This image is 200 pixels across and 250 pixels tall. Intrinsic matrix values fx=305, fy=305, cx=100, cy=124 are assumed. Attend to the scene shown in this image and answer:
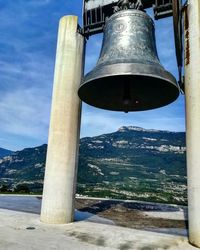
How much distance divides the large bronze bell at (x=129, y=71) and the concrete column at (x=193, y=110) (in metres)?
0.55

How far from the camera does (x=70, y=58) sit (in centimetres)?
936

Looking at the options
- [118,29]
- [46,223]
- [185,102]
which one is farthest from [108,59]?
[46,223]

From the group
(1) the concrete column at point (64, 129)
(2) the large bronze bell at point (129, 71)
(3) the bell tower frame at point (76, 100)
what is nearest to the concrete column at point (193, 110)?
Result: (3) the bell tower frame at point (76, 100)

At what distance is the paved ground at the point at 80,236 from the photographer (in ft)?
19.9

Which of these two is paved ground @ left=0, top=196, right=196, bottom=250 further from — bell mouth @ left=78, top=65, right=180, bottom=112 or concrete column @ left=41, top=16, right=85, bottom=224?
bell mouth @ left=78, top=65, right=180, bottom=112

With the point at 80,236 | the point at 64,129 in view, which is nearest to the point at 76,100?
the point at 64,129

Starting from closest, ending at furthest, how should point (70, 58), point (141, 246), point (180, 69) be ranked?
1. point (141, 246)
2. point (180, 69)
3. point (70, 58)

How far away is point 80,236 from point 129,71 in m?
3.84

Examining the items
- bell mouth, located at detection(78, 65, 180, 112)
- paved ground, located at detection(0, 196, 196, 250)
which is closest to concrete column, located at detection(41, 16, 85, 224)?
paved ground, located at detection(0, 196, 196, 250)

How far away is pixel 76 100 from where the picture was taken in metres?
9.18

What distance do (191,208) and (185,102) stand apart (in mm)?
2474

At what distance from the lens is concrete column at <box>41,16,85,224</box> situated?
28.1 feet

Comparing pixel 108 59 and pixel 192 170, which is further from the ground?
pixel 108 59

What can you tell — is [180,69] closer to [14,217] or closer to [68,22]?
[68,22]
